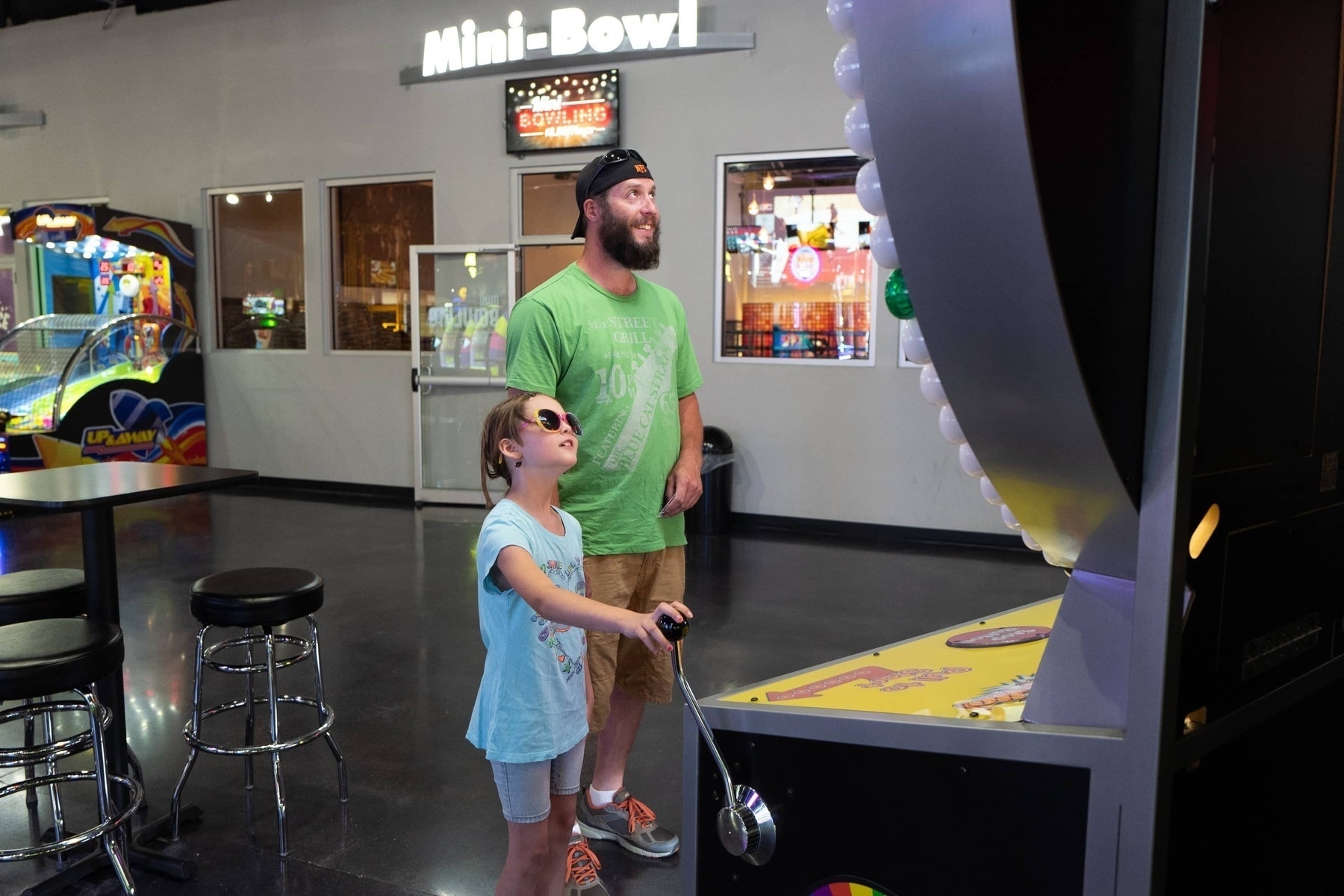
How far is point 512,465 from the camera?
5.56 feet

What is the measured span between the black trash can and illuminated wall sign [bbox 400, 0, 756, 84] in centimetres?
247

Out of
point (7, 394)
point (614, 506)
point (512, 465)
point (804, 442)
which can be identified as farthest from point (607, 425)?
point (7, 394)

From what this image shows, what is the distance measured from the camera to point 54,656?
1.87m

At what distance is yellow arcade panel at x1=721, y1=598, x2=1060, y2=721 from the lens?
→ 1116mm

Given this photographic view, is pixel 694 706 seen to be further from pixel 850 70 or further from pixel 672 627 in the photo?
pixel 850 70

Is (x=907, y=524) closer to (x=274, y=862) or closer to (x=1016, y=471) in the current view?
(x=274, y=862)

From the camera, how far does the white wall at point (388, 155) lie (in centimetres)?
631

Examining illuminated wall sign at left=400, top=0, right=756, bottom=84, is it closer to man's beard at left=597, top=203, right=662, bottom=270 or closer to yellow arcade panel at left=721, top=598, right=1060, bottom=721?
man's beard at left=597, top=203, right=662, bottom=270

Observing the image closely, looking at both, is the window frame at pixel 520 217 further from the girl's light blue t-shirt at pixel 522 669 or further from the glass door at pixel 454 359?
the girl's light blue t-shirt at pixel 522 669

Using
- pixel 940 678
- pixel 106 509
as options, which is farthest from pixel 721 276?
pixel 940 678

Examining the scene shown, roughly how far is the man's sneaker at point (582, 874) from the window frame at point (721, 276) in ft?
15.0

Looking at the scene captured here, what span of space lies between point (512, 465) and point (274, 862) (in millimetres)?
1276

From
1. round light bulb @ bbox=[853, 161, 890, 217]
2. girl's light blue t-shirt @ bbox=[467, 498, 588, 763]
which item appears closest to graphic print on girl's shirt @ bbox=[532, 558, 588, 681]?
girl's light blue t-shirt @ bbox=[467, 498, 588, 763]

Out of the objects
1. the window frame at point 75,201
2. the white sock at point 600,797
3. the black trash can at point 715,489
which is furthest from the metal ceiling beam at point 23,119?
the white sock at point 600,797
